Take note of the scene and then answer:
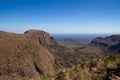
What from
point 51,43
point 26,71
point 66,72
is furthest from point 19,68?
point 51,43

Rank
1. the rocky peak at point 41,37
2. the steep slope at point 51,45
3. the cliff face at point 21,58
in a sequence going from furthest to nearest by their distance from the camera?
the rocky peak at point 41,37 < the steep slope at point 51,45 < the cliff face at point 21,58

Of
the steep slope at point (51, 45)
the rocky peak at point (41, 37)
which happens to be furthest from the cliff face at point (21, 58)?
the rocky peak at point (41, 37)

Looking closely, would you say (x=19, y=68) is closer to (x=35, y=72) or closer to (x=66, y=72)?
(x=35, y=72)

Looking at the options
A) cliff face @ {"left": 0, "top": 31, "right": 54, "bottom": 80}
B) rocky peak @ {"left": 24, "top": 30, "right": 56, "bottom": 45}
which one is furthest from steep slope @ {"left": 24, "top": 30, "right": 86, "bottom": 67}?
cliff face @ {"left": 0, "top": 31, "right": 54, "bottom": 80}

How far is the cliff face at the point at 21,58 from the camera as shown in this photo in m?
64.4

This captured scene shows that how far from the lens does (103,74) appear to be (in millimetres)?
10289

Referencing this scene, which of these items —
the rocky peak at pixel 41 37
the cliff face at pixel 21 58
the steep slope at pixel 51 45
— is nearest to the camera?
the cliff face at pixel 21 58

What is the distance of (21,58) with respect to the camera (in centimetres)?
7044

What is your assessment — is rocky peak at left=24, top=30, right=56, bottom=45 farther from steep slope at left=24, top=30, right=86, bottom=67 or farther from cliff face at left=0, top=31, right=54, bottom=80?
cliff face at left=0, top=31, right=54, bottom=80

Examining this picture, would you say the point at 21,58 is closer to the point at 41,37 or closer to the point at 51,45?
the point at 51,45

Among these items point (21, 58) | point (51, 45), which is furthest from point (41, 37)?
point (21, 58)

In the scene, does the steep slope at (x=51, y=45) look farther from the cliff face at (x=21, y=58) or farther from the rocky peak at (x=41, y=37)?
the cliff face at (x=21, y=58)

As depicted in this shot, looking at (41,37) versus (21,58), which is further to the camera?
(41,37)

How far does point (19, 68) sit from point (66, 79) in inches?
2220
